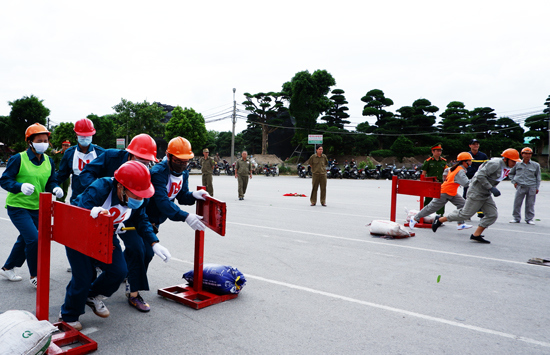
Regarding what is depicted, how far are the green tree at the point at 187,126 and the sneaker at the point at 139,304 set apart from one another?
131 feet

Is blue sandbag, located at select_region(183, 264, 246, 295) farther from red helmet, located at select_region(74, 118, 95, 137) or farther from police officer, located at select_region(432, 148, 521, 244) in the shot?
police officer, located at select_region(432, 148, 521, 244)

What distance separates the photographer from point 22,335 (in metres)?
2.61

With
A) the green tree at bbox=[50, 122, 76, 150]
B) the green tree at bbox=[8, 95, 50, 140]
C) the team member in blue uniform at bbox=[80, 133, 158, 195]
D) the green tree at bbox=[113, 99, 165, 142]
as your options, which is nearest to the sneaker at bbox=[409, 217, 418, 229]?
the team member in blue uniform at bbox=[80, 133, 158, 195]

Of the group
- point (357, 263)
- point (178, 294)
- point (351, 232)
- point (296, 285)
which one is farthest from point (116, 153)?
point (351, 232)

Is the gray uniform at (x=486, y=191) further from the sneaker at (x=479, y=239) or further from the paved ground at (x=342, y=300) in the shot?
the paved ground at (x=342, y=300)

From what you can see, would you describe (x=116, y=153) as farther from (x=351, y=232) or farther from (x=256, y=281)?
(x=351, y=232)

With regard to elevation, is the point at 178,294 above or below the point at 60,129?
below

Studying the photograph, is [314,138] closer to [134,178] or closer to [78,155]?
[78,155]

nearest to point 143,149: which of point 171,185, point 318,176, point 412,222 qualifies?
point 171,185

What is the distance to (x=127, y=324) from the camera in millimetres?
3564

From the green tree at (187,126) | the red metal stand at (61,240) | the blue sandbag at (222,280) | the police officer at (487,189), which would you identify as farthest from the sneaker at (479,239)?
the green tree at (187,126)

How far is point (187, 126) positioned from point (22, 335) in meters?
42.6

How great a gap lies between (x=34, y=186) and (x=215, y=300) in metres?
2.45

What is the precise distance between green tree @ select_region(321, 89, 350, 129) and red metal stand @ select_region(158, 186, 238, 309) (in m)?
42.3
